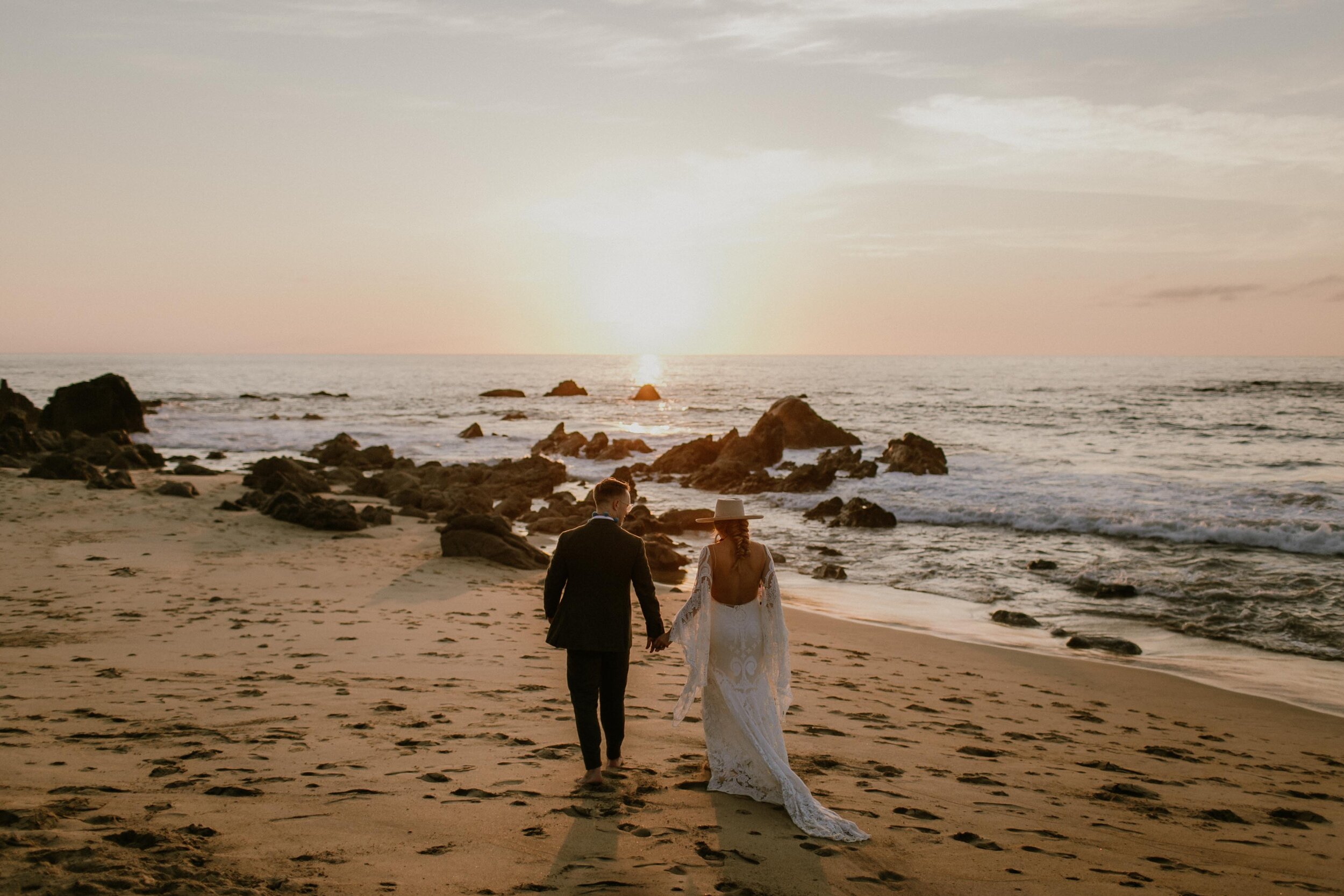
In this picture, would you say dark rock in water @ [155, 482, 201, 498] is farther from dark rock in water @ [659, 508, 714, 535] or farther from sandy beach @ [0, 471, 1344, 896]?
dark rock in water @ [659, 508, 714, 535]

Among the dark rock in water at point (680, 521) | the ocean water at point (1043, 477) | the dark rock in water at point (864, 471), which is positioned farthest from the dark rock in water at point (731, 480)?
the dark rock in water at point (680, 521)

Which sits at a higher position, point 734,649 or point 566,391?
point 566,391

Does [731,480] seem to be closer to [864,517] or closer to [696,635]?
[864,517]

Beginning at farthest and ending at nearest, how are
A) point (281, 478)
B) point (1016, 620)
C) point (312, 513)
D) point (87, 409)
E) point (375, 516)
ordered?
1. point (87, 409)
2. point (281, 478)
3. point (375, 516)
4. point (312, 513)
5. point (1016, 620)

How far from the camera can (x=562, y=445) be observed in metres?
38.7

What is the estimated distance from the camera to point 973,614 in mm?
13023

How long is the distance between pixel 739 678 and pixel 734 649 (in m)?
0.18

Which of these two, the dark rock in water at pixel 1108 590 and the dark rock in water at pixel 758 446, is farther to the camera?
the dark rock in water at pixel 758 446

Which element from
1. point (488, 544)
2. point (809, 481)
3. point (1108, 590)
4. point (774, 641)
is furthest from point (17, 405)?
point (774, 641)

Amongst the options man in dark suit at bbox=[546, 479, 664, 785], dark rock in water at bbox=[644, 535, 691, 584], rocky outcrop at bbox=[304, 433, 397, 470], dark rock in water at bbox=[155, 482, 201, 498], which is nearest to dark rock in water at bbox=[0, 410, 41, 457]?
rocky outcrop at bbox=[304, 433, 397, 470]

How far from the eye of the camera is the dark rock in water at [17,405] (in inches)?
1278

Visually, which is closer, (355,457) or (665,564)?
(665,564)

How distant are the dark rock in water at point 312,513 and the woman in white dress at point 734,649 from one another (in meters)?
12.2

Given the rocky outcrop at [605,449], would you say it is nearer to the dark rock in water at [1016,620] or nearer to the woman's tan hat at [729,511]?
the dark rock in water at [1016,620]
